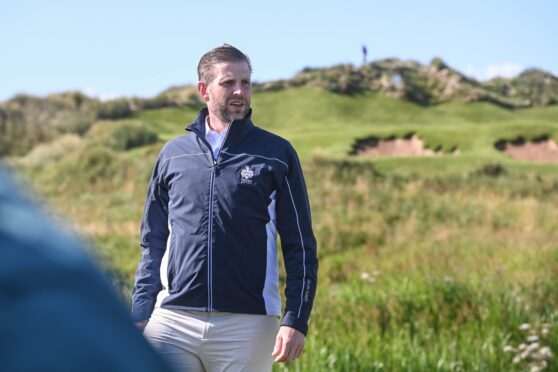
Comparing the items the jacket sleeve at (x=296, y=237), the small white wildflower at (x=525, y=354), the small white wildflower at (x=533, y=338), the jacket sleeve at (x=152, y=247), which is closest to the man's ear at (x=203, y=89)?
the jacket sleeve at (x=152, y=247)

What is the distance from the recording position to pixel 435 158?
32.9 m

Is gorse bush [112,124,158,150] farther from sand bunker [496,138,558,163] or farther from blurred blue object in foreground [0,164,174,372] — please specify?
blurred blue object in foreground [0,164,174,372]

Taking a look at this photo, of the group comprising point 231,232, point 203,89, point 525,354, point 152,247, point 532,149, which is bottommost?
point 532,149

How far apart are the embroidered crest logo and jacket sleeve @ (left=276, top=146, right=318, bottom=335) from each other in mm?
141

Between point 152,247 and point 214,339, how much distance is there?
472 mm

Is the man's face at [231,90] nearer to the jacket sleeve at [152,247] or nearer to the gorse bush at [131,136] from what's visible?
the jacket sleeve at [152,247]

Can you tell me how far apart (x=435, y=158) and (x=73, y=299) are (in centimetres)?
3298

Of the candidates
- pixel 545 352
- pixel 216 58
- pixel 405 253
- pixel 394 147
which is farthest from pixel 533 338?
pixel 394 147

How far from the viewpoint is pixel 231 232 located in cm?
302

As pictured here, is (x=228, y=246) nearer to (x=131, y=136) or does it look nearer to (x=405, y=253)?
(x=405, y=253)

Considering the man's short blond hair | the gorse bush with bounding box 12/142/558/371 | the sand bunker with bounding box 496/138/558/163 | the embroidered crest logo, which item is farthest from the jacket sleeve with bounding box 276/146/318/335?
the sand bunker with bounding box 496/138/558/163

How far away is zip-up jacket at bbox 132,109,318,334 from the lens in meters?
3.01

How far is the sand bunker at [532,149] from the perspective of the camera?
125 ft

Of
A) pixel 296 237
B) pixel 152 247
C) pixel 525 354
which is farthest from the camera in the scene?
pixel 525 354
